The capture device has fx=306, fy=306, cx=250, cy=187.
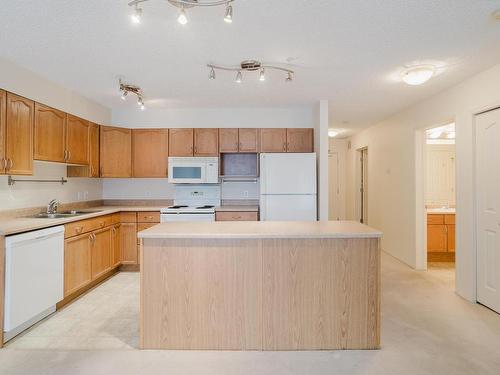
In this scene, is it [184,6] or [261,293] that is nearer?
[184,6]

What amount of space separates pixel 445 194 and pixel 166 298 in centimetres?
524

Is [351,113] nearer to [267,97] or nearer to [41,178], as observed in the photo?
[267,97]

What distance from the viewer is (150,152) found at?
4668 mm

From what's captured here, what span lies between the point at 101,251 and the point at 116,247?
39cm

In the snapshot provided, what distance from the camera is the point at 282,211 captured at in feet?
13.4

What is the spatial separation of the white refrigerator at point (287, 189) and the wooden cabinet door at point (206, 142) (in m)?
0.97

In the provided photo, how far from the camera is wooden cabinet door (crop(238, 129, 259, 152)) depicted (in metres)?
4.63

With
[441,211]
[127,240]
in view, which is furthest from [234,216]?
[441,211]

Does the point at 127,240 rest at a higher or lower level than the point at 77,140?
lower

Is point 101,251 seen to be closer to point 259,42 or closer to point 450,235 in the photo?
point 259,42

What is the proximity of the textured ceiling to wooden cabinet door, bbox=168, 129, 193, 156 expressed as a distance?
3.06 feet

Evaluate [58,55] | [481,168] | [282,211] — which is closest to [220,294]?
[282,211]

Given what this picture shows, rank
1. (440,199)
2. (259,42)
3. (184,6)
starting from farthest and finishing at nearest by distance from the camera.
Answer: (440,199) < (259,42) < (184,6)

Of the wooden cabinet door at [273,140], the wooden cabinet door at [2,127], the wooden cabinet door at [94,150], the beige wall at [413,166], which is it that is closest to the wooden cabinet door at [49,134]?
the wooden cabinet door at [2,127]
